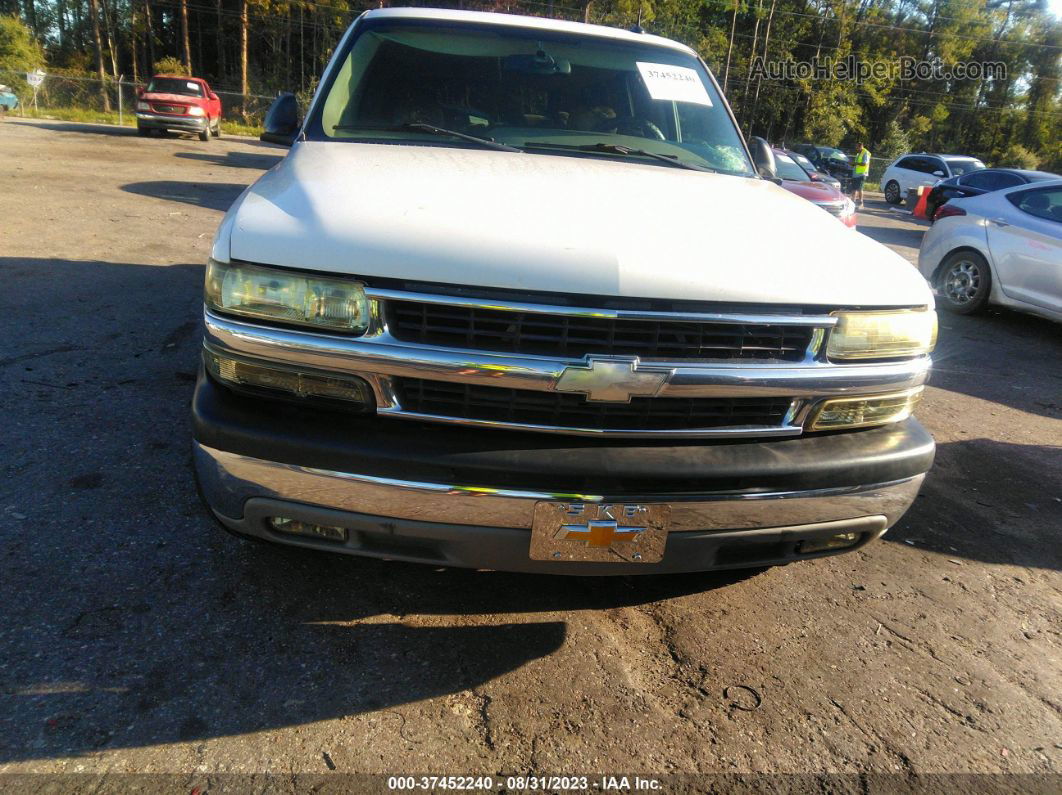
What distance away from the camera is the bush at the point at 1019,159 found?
51.0m

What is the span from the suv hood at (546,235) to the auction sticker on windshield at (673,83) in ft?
3.47

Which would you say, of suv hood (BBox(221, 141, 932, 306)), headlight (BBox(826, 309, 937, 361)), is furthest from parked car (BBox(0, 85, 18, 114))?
headlight (BBox(826, 309, 937, 361))

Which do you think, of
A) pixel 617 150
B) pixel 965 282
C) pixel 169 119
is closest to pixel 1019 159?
pixel 169 119

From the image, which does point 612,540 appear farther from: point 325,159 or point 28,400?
point 28,400

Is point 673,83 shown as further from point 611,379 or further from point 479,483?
point 479,483

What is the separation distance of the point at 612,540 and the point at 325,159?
1.70 m

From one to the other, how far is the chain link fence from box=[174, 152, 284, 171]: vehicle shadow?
12062 millimetres

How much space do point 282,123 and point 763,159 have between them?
2350 millimetres

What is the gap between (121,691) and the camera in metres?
2.18

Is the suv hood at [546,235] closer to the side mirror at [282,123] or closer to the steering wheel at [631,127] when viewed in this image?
the steering wheel at [631,127]

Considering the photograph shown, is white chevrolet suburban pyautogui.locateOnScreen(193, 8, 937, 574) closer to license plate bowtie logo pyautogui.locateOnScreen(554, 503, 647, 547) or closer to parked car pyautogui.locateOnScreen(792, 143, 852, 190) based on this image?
license plate bowtie logo pyautogui.locateOnScreen(554, 503, 647, 547)

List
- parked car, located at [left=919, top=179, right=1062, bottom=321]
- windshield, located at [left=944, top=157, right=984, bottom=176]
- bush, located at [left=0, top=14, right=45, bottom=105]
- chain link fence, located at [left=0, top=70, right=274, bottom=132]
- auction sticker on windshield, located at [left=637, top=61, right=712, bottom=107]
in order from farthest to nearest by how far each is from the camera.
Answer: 1. bush, located at [left=0, top=14, right=45, bottom=105]
2. chain link fence, located at [left=0, top=70, right=274, bottom=132]
3. windshield, located at [left=944, top=157, right=984, bottom=176]
4. parked car, located at [left=919, top=179, right=1062, bottom=321]
5. auction sticker on windshield, located at [left=637, top=61, right=712, bottom=107]

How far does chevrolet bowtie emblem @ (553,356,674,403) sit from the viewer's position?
2055 mm

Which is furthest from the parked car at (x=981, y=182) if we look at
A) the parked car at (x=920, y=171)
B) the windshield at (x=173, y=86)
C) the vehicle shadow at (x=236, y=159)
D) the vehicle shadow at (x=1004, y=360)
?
the windshield at (x=173, y=86)
